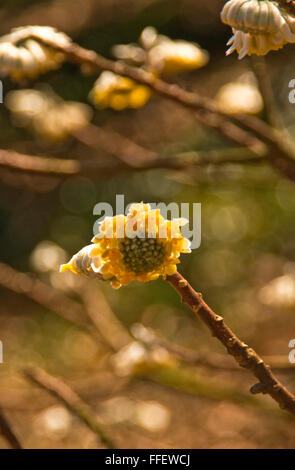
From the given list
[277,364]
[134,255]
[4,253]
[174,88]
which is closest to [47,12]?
[4,253]

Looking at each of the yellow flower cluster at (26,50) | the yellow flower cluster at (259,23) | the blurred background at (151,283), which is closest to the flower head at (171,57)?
the blurred background at (151,283)

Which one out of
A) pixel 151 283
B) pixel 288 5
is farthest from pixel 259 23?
pixel 151 283

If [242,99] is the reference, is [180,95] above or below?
below

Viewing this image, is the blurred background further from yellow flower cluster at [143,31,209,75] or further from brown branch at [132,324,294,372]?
yellow flower cluster at [143,31,209,75]

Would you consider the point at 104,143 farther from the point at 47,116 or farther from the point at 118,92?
the point at 118,92

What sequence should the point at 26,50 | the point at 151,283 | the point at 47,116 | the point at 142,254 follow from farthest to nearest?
the point at 151,283
the point at 47,116
the point at 26,50
the point at 142,254

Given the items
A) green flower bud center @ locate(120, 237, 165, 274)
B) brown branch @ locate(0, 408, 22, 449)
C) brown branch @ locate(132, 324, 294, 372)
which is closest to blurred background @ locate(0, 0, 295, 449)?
brown branch @ locate(132, 324, 294, 372)

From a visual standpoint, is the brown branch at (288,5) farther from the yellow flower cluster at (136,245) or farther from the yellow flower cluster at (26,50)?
the yellow flower cluster at (26,50)
